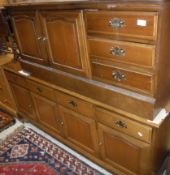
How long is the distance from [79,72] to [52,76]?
35 centimetres

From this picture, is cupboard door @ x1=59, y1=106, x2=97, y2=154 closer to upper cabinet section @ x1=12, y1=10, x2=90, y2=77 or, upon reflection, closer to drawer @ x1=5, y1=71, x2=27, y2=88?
upper cabinet section @ x1=12, y1=10, x2=90, y2=77

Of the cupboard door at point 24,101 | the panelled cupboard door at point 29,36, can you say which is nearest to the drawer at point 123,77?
the panelled cupboard door at point 29,36

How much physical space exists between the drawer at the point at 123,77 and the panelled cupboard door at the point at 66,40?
0.32ft

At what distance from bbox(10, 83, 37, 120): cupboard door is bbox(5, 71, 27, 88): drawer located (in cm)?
6

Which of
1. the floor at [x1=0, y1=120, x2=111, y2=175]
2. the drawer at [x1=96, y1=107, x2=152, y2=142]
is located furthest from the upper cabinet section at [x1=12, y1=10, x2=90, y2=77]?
the floor at [x1=0, y1=120, x2=111, y2=175]

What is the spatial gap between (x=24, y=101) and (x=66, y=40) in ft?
3.82

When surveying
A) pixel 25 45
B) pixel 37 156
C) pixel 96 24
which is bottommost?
pixel 37 156

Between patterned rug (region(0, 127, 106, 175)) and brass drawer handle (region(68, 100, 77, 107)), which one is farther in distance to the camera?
patterned rug (region(0, 127, 106, 175))

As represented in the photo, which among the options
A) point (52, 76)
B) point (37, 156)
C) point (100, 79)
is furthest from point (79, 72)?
point (37, 156)

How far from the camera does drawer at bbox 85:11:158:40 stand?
91 cm

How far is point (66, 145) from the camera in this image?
6.66ft

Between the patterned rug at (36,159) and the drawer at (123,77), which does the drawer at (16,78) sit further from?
the drawer at (123,77)

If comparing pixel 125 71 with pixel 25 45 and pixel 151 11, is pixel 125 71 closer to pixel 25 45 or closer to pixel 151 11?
pixel 151 11

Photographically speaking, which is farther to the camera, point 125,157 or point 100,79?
point 125,157
